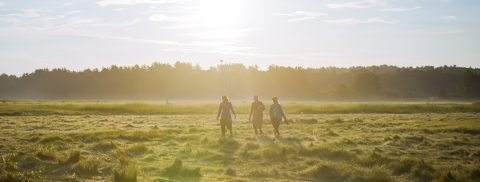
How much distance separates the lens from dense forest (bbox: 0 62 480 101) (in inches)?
3597

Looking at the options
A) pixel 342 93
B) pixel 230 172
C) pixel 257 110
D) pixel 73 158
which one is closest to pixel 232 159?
pixel 230 172

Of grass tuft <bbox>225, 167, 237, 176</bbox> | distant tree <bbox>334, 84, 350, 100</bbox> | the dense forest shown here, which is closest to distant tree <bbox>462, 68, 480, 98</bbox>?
the dense forest

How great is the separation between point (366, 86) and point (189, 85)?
52071 millimetres

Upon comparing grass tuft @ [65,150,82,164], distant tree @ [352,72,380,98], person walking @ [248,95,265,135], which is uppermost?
distant tree @ [352,72,380,98]

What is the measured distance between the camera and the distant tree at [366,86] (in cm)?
9006

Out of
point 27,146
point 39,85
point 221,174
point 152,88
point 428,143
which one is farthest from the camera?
point 39,85

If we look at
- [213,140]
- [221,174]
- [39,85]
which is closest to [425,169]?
[221,174]

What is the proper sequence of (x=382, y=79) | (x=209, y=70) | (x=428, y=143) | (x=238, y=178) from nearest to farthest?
(x=238, y=178)
(x=428, y=143)
(x=209, y=70)
(x=382, y=79)

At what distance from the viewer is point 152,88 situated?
98.1m

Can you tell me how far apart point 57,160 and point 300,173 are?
21.0 ft

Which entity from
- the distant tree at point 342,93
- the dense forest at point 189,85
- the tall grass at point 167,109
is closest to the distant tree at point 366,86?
the dense forest at point 189,85

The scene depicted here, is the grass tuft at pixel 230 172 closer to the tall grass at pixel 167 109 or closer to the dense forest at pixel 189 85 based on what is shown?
the tall grass at pixel 167 109

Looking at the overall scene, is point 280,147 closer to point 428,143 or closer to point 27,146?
point 428,143

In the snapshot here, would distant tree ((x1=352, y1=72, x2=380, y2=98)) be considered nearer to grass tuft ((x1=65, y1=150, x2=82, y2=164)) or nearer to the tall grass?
the tall grass
